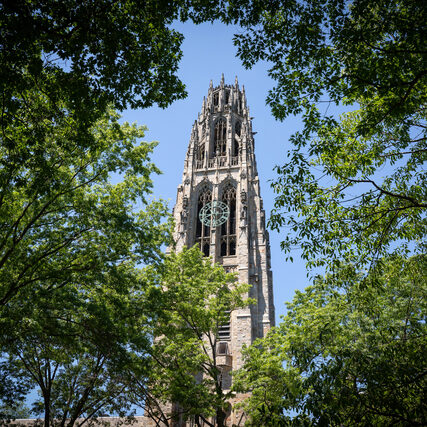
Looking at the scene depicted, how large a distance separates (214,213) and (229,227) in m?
2.08

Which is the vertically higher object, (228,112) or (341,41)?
(228,112)

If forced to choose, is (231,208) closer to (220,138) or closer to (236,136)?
(236,136)

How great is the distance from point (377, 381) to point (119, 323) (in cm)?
905

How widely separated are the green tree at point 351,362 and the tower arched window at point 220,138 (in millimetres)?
28784

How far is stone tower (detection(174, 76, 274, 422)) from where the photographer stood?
1206 inches

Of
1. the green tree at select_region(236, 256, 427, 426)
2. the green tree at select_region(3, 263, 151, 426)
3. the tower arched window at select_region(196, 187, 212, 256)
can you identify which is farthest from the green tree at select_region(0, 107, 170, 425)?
the tower arched window at select_region(196, 187, 212, 256)

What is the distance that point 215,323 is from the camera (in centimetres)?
1814

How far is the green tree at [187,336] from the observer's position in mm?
14812

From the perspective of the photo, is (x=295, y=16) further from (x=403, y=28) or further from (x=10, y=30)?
(x=10, y=30)

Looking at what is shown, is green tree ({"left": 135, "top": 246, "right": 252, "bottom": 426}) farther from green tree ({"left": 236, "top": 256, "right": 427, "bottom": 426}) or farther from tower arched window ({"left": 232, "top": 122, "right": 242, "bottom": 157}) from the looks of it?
tower arched window ({"left": 232, "top": 122, "right": 242, "bottom": 157})

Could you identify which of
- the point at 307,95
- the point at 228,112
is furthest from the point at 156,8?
the point at 228,112

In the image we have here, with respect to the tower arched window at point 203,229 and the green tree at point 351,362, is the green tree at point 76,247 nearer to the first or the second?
the green tree at point 351,362

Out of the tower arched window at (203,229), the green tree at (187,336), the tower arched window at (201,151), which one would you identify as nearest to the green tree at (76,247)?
the green tree at (187,336)

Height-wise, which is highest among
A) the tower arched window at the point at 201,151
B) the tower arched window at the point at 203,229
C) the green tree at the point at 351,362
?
the tower arched window at the point at 201,151
